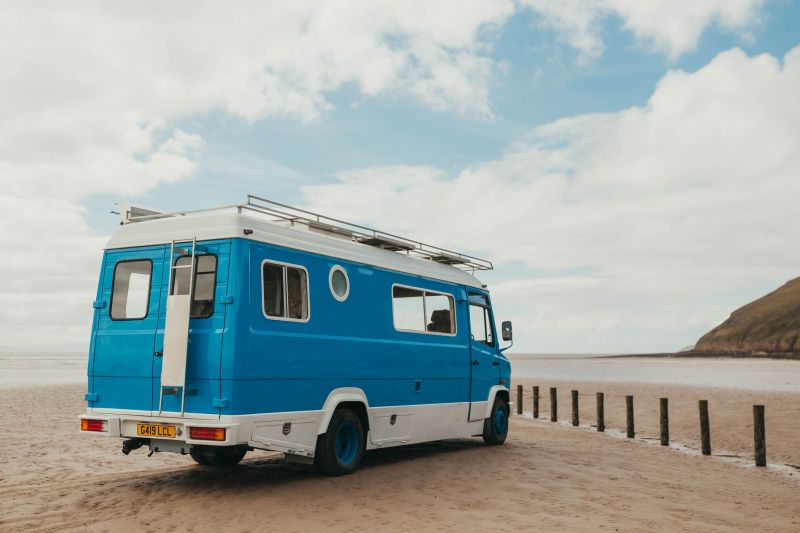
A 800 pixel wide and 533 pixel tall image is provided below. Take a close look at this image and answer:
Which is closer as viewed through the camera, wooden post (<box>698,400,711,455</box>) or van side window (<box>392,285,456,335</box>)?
van side window (<box>392,285,456,335</box>)

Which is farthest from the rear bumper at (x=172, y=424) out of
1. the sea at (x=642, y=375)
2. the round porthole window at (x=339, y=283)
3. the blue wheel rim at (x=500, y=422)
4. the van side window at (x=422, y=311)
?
the sea at (x=642, y=375)

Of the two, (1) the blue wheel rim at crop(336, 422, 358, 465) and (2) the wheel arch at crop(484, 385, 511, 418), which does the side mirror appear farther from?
(1) the blue wheel rim at crop(336, 422, 358, 465)

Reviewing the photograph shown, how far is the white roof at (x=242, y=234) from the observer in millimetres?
8984

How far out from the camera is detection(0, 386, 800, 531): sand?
26.0ft

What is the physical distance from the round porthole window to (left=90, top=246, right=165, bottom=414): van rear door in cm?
227

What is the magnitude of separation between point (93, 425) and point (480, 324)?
7.27 metres

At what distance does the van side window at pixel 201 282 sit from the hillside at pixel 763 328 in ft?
455

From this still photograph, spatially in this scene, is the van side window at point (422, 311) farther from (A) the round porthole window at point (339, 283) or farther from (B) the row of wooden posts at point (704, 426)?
(B) the row of wooden posts at point (704, 426)

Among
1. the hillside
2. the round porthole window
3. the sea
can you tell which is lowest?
the sea

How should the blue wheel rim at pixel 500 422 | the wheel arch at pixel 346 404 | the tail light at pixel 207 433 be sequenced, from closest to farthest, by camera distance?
the tail light at pixel 207 433, the wheel arch at pixel 346 404, the blue wheel rim at pixel 500 422

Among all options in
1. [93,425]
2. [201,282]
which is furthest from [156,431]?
[201,282]

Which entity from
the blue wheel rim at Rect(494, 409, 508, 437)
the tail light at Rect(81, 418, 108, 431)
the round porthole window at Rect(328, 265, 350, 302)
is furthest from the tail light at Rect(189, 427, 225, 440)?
the blue wheel rim at Rect(494, 409, 508, 437)

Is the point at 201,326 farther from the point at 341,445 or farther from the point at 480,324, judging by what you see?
the point at 480,324

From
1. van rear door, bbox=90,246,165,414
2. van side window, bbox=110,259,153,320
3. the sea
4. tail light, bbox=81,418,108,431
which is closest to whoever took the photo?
van rear door, bbox=90,246,165,414
